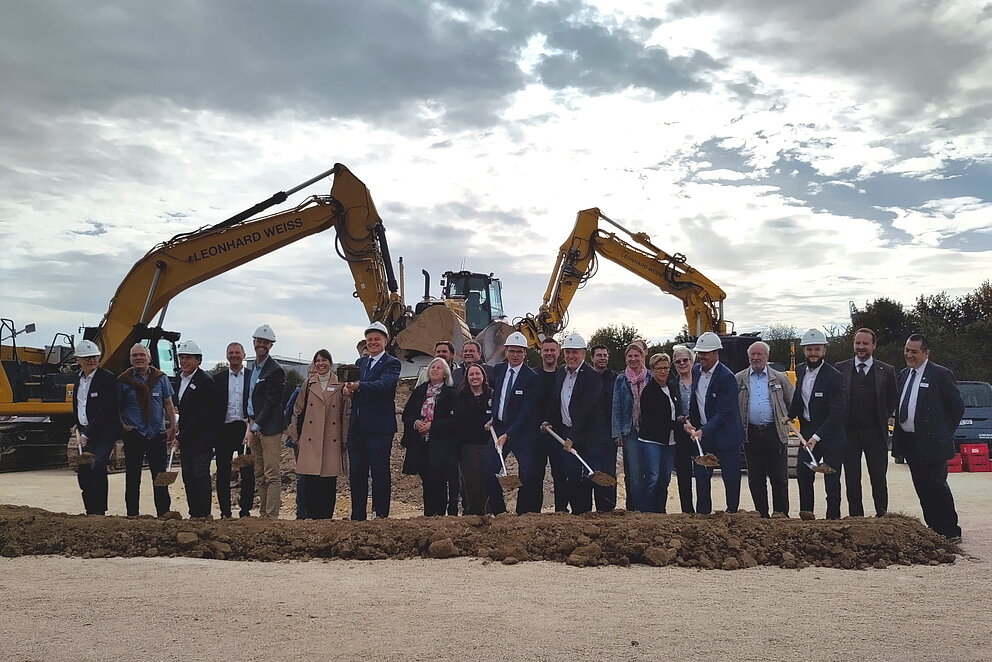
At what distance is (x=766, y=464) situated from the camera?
7.63 metres

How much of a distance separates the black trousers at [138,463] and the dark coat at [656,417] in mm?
4589

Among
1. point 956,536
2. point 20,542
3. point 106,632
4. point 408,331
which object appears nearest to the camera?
point 106,632

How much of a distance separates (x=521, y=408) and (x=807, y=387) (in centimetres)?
267

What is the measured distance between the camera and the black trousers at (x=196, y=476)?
7.73 m

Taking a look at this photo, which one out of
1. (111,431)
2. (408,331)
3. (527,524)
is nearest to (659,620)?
(527,524)

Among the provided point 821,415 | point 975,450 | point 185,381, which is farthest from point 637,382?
point 975,450

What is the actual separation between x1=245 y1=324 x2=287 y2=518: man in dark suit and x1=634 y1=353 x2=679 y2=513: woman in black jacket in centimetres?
352

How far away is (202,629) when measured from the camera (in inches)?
171

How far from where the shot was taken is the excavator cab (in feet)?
57.8

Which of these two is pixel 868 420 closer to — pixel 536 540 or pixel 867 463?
pixel 867 463

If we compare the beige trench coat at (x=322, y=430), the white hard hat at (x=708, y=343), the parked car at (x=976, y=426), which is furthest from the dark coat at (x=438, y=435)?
the parked car at (x=976, y=426)

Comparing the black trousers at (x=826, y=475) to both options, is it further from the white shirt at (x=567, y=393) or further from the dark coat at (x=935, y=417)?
the white shirt at (x=567, y=393)

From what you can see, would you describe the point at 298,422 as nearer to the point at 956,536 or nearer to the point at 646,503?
the point at 646,503

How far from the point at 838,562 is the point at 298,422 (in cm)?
473
